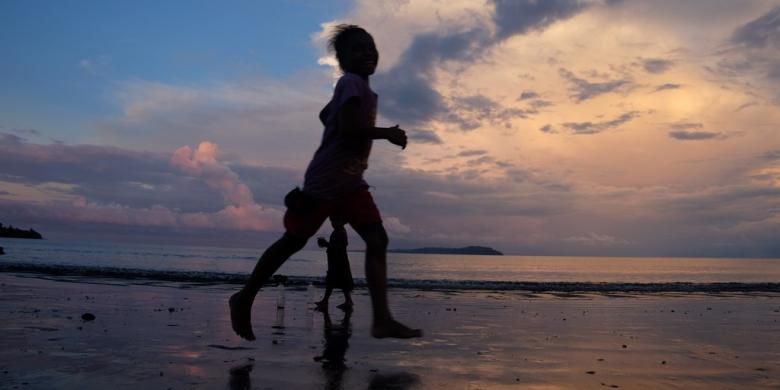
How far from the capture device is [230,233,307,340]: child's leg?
420 cm

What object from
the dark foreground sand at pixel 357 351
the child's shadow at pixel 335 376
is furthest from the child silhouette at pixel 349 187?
the dark foreground sand at pixel 357 351

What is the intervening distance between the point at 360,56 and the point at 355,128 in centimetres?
54

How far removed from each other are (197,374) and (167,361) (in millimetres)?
568

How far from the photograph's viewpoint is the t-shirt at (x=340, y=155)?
3.94m

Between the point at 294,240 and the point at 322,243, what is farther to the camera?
the point at 322,243

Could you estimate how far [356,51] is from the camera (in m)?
4.07

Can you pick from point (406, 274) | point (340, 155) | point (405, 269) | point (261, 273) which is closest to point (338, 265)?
point (261, 273)

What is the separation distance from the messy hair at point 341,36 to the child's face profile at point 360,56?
3cm

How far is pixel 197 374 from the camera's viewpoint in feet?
13.1

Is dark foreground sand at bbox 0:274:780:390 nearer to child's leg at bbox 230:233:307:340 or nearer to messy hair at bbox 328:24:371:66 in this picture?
child's leg at bbox 230:233:307:340

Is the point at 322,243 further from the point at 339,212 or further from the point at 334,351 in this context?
the point at 339,212

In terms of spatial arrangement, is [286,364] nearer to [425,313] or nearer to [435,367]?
[435,367]

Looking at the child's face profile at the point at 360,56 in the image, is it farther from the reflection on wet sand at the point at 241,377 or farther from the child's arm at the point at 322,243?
the child's arm at the point at 322,243

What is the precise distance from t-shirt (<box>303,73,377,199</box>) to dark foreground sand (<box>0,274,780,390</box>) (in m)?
1.26
